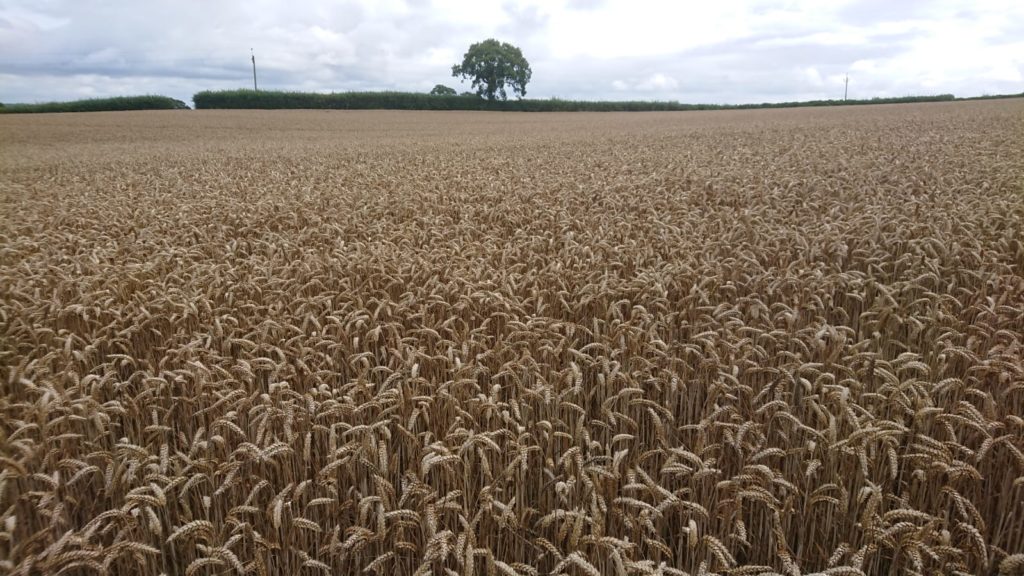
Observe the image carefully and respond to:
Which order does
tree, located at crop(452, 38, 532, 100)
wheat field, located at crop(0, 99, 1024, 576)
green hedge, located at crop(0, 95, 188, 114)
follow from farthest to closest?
tree, located at crop(452, 38, 532, 100) < green hedge, located at crop(0, 95, 188, 114) < wheat field, located at crop(0, 99, 1024, 576)

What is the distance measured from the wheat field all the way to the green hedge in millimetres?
61463

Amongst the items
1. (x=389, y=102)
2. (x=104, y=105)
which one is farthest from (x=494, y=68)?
(x=104, y=105)

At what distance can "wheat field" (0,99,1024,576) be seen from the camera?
2.58 meters

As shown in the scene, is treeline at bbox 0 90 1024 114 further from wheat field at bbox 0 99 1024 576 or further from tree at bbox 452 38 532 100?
wheat field at bbox 0 99 1024 576

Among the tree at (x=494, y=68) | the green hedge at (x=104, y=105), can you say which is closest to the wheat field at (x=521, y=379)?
the green hedge at (x=104, y=105)

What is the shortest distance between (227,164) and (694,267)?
53.1ft

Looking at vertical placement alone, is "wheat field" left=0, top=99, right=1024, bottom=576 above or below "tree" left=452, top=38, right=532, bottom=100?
below

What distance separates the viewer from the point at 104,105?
64.1m

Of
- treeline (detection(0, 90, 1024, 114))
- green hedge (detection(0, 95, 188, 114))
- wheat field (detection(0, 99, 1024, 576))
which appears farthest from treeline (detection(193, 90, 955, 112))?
wheat field (detection(0, 99, 1024, 576))

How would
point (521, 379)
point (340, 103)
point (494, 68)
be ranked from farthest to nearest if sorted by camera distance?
point (494, 68)
point (340, 103)
point (521, 379)

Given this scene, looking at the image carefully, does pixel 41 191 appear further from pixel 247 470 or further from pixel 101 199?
pixel 247 470

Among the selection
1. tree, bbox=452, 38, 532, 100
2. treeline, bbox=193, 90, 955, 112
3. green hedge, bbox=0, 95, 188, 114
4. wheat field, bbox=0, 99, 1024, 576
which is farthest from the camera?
tree, bbox=452, 38, 532, 100

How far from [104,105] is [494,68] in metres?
52.1

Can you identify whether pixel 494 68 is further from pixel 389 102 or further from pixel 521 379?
pixel 521 379
